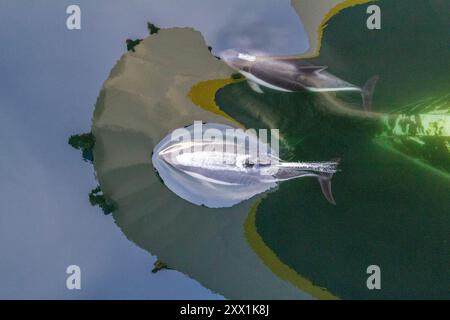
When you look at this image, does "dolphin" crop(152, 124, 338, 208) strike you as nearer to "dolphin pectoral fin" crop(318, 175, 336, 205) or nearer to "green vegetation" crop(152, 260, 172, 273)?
"dolphin pectoral fin" crop(318, 175, 336, 205)

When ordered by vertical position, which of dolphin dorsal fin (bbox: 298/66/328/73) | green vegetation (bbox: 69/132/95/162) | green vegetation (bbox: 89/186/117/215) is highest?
dolphin dorsal fin (bbox: 298/66/328/73)

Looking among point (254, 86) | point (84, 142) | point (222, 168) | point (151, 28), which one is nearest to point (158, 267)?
point (222, 168)

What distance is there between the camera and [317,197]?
11.9 feet

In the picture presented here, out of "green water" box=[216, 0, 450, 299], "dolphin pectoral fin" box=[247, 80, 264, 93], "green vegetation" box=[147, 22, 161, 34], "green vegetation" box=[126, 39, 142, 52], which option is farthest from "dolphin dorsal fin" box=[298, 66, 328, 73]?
"green vegetation" box=[126, 39, 142, 52]

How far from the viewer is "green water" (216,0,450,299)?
3.58 metres

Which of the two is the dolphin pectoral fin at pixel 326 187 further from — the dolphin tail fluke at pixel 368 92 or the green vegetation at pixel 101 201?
the green vegetation at pixel 101 201

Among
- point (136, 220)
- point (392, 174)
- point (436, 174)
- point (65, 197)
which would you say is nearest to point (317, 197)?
point (392, 174)

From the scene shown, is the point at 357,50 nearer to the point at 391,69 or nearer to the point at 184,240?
the point at 391,69

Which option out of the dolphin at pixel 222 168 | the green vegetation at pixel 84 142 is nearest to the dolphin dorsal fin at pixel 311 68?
the dolphin at pixel 222 168

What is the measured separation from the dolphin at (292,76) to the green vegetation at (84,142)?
1.61 metres

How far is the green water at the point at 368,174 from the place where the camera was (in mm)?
3584

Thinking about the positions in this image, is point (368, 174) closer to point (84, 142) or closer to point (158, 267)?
point (158, 267)

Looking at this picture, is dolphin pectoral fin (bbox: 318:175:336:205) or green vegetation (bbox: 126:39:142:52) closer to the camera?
dolphin pectoral fin (bbox: 318:175:336:205)
